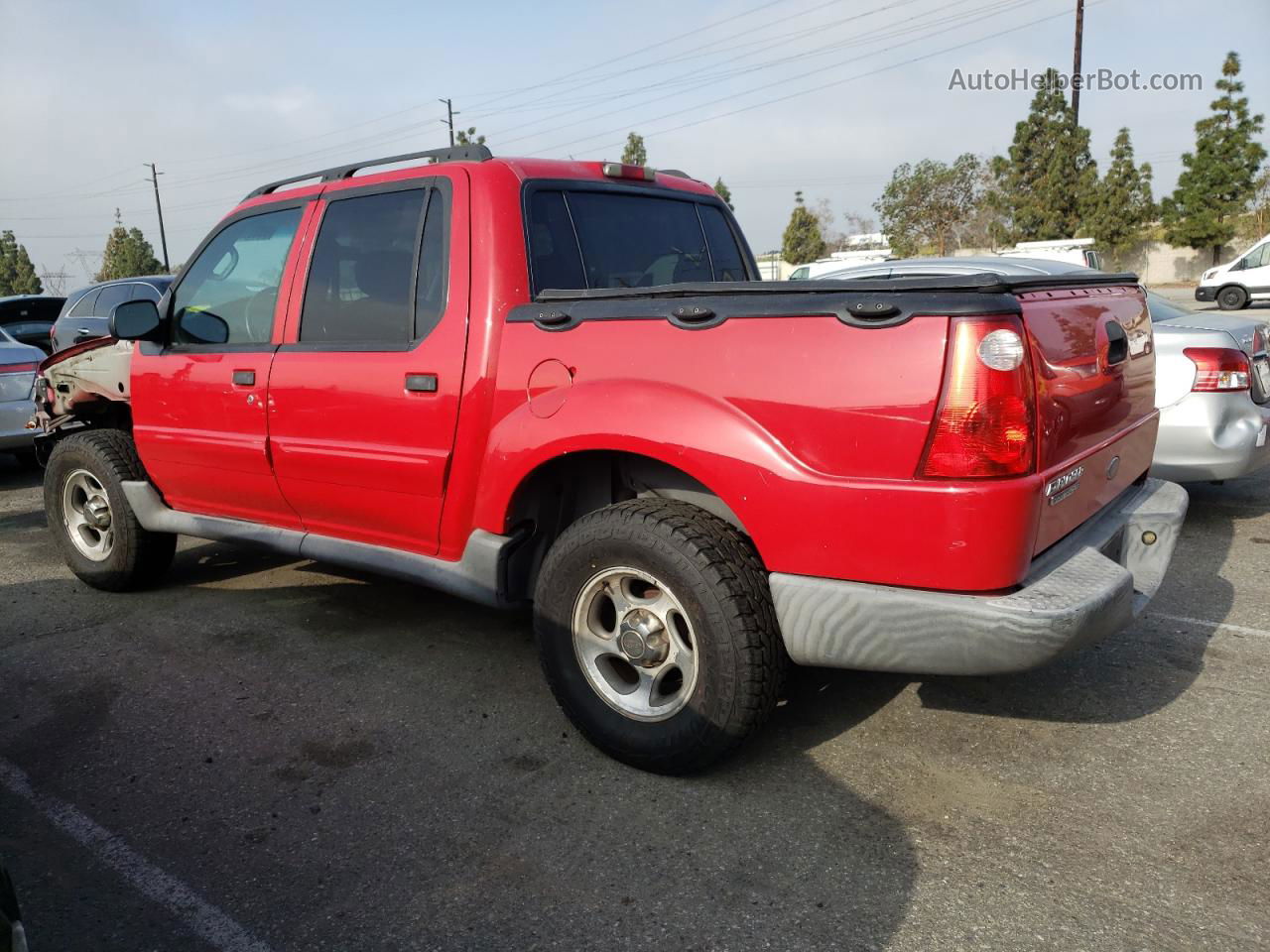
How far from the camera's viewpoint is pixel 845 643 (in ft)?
8.77

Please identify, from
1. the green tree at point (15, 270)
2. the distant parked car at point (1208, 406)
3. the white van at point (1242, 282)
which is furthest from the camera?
the green tree at point (15, 270)

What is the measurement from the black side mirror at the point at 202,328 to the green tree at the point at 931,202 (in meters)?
47.1

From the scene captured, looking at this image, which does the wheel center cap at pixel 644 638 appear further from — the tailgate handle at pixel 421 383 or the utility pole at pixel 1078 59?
the utility pole at pixel 1078 59

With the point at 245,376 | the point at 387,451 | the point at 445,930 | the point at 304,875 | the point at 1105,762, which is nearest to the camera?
the point at 445,930

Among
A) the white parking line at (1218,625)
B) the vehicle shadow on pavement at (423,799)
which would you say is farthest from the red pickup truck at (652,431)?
the white parking line at (1218,625)

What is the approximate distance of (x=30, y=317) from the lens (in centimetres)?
1248

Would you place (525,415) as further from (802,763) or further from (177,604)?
(177,604)

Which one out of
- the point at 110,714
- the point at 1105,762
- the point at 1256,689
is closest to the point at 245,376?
the point at 110,714

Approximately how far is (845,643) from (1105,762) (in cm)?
108

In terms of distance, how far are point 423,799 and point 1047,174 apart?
158 ft

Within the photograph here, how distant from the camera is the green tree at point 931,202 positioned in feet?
159

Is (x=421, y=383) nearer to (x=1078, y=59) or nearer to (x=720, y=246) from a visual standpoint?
(x=720, y=246)

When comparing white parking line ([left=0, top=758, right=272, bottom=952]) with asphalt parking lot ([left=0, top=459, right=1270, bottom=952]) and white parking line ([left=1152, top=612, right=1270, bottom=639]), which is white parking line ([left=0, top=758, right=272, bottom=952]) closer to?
asphalt parking lot ([left=0, top=459, right=1270, bottom=952])

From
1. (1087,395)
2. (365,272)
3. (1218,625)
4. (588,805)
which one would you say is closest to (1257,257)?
(1218,625)
